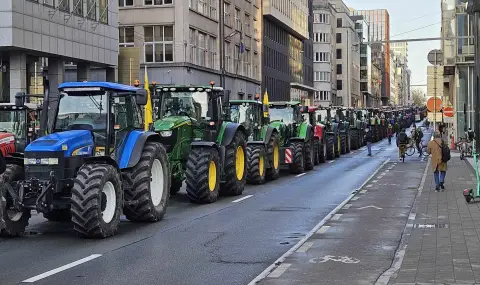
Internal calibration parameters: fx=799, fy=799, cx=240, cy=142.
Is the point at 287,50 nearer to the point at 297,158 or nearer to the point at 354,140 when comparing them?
the point at 354,140

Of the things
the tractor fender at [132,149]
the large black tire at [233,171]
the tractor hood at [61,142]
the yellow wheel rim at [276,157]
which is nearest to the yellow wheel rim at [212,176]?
the large black tire at [233,171]

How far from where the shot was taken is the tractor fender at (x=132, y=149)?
47.3 ft

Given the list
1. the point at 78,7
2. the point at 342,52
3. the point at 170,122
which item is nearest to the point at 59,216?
the point at 170,122

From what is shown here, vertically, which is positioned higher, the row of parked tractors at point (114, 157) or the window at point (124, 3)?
the window at point (124, 3)

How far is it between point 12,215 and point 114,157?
2.05 metres

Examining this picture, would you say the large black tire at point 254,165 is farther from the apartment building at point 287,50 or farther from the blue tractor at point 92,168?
the apartment building at point 287,50

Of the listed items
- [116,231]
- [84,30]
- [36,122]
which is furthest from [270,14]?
[116,231]

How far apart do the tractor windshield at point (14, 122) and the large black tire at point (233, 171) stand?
22.3ft

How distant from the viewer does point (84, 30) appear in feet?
144

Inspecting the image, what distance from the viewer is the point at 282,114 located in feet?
105

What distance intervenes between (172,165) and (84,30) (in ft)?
88.7

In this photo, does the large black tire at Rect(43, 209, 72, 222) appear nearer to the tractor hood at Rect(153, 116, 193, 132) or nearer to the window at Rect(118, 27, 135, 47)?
the tractor hood at Rect(153, 116, 193, 132)


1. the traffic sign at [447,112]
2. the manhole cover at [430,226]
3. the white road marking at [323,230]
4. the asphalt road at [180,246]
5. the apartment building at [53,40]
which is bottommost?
the asphalt road at [180,246]

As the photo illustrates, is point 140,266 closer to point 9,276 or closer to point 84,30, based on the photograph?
point 9,276
